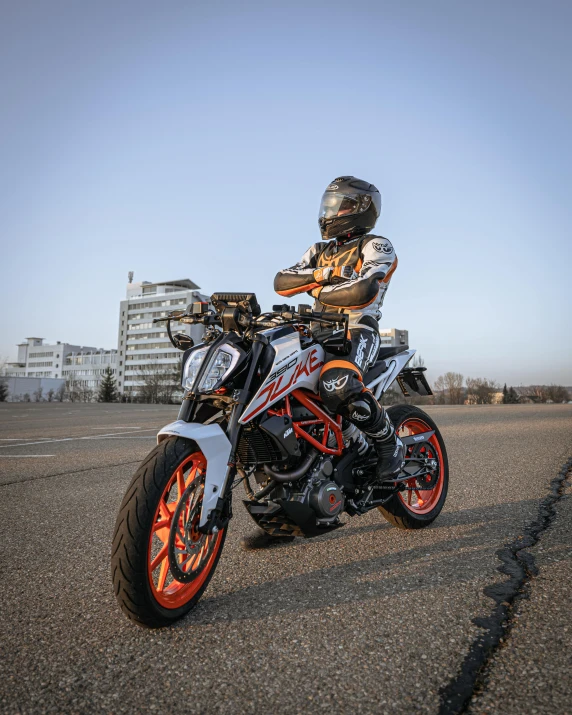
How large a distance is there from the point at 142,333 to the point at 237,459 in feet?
509

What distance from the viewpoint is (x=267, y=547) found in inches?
135

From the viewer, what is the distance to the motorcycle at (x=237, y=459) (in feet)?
7.30

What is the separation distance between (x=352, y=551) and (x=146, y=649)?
1549mm

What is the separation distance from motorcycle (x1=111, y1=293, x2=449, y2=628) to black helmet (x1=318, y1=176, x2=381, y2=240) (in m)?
0.98

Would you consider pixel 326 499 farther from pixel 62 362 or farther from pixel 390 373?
pixel 62 362

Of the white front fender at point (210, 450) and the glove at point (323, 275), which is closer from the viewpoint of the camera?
the white front fender at point (210, 450)

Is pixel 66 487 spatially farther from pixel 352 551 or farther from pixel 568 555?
pixel 568 555

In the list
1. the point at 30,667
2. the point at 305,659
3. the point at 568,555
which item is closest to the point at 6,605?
the point at 30,667

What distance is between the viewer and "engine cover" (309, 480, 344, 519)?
2.82m

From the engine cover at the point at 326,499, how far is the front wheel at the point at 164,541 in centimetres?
50

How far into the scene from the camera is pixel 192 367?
265 cm

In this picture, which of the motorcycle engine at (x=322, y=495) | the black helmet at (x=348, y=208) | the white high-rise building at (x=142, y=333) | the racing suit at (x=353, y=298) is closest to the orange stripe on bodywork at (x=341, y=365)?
the racing suit at (x=353, y=298)

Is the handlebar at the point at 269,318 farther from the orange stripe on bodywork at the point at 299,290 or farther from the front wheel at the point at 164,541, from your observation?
the orange stripe on bodywork at the point at 299,290

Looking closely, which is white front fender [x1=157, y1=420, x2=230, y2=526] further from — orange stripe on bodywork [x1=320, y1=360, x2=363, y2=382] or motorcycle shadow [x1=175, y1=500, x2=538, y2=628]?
orange stripe on bodywork [x1=320, y1=360, x2=363, y2=382]
